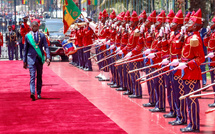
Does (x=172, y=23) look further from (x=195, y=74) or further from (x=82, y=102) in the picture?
(x=82, y=102)

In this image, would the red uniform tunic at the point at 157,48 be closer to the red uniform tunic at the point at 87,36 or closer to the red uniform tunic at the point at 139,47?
the red uniform tunic at the point at 139,47

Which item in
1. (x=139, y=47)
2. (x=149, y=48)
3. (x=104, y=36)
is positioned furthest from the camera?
(x=104, y=36)

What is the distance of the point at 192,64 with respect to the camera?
863 cm

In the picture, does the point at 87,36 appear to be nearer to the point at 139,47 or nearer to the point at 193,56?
the point at 139,47

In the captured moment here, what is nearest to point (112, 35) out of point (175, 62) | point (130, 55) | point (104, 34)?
point (104, 34)

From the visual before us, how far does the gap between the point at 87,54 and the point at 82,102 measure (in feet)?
26.8

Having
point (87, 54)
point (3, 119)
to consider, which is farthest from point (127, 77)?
point (87, 54)

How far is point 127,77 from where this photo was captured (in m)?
13.3

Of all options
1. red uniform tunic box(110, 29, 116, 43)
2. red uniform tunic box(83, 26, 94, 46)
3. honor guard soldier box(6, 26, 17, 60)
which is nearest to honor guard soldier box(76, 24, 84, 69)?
red uniform tunic box(83, 26, 94, 46)

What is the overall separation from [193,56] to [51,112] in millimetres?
3529

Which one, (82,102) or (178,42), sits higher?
(178,42)

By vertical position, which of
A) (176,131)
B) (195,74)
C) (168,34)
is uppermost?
(168,34)

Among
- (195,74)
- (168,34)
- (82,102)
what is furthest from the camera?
(82,102)

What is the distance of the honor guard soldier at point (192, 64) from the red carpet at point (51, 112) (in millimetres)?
1265
